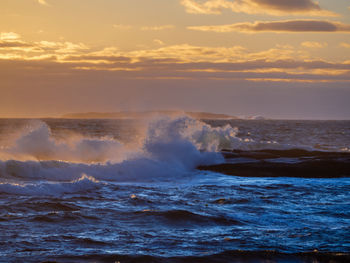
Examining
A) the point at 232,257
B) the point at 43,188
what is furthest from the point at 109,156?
the point at 232,257

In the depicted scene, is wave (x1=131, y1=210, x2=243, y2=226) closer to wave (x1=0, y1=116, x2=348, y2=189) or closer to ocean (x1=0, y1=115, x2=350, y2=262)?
ocean (x1=0, y1=115, x2=350, y2=262)

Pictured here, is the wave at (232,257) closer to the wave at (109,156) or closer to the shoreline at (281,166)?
the wave at (109,156)

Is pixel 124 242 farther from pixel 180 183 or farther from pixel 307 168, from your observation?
pixel 307 168

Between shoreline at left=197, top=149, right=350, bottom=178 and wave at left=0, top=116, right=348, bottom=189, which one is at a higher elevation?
wave at left=0, top=116, right=348, bottom=189

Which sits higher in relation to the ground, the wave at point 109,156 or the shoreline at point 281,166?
the wave at point 109,156

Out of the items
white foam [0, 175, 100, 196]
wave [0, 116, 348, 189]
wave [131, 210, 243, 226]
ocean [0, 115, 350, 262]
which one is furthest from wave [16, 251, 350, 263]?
wave [0, 116, 348, 189]

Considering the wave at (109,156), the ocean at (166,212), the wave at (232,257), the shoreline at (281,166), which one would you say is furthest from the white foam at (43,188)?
the shoreline at (281,166)

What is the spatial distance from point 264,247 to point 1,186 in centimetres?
676

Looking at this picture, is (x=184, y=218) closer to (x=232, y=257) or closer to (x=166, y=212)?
(x=166, y=212)

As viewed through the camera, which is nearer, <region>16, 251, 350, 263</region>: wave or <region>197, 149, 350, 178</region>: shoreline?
<region>16, 251, 350, 263</region>: wave

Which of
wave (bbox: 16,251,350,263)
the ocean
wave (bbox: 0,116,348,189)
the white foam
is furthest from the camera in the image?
wave (bbox: 0,116,348,189)

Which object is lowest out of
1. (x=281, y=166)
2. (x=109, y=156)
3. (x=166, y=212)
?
(x=281, y=166)

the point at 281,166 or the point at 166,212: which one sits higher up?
the point at 166,212

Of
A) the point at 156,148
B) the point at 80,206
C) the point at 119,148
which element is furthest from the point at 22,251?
the point at 119,148
